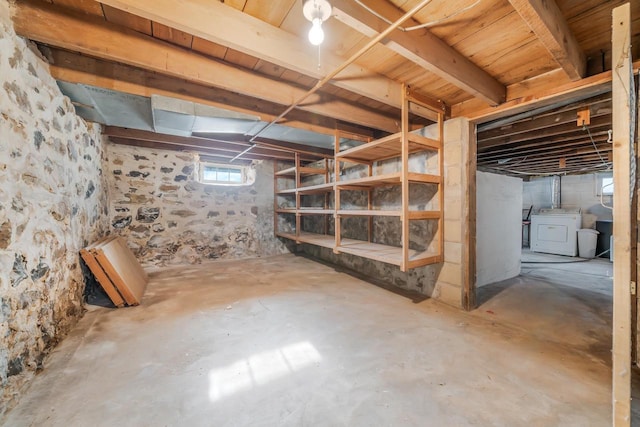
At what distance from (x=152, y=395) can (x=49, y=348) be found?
1.02 m

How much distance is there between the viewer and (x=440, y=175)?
2.61m

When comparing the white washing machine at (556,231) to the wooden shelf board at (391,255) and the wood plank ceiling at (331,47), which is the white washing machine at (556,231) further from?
the wooden shelf board at (391,255)

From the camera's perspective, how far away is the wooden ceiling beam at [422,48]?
1267 millimetres

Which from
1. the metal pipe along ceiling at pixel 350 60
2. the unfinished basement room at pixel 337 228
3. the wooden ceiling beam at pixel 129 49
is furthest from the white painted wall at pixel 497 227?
the wooden ceiling beam at pixel 129 49

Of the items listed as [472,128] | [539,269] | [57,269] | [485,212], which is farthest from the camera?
[539,269]

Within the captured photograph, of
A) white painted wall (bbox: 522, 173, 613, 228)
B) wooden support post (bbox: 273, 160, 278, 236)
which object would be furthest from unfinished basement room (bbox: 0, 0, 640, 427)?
white painted wall (bbox: 522, 173, 613, 228)

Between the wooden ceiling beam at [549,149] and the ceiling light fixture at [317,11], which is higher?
the wooden ceiling beam at [549,149]

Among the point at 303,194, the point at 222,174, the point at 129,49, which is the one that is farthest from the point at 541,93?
the point at 222,174

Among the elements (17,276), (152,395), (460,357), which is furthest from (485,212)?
(17,276)

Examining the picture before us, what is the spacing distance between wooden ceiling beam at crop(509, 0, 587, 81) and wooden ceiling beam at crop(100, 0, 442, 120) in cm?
104

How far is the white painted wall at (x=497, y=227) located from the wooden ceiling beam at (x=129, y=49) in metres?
A: 2.75

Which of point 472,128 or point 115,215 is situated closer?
point 472,128

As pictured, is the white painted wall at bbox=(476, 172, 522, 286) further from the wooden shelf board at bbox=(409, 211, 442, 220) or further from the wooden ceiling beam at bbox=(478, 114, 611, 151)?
the wooden shelf board at bbox=(409, 211, 442, 220)

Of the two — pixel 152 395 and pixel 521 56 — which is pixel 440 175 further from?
pixel 152 395
